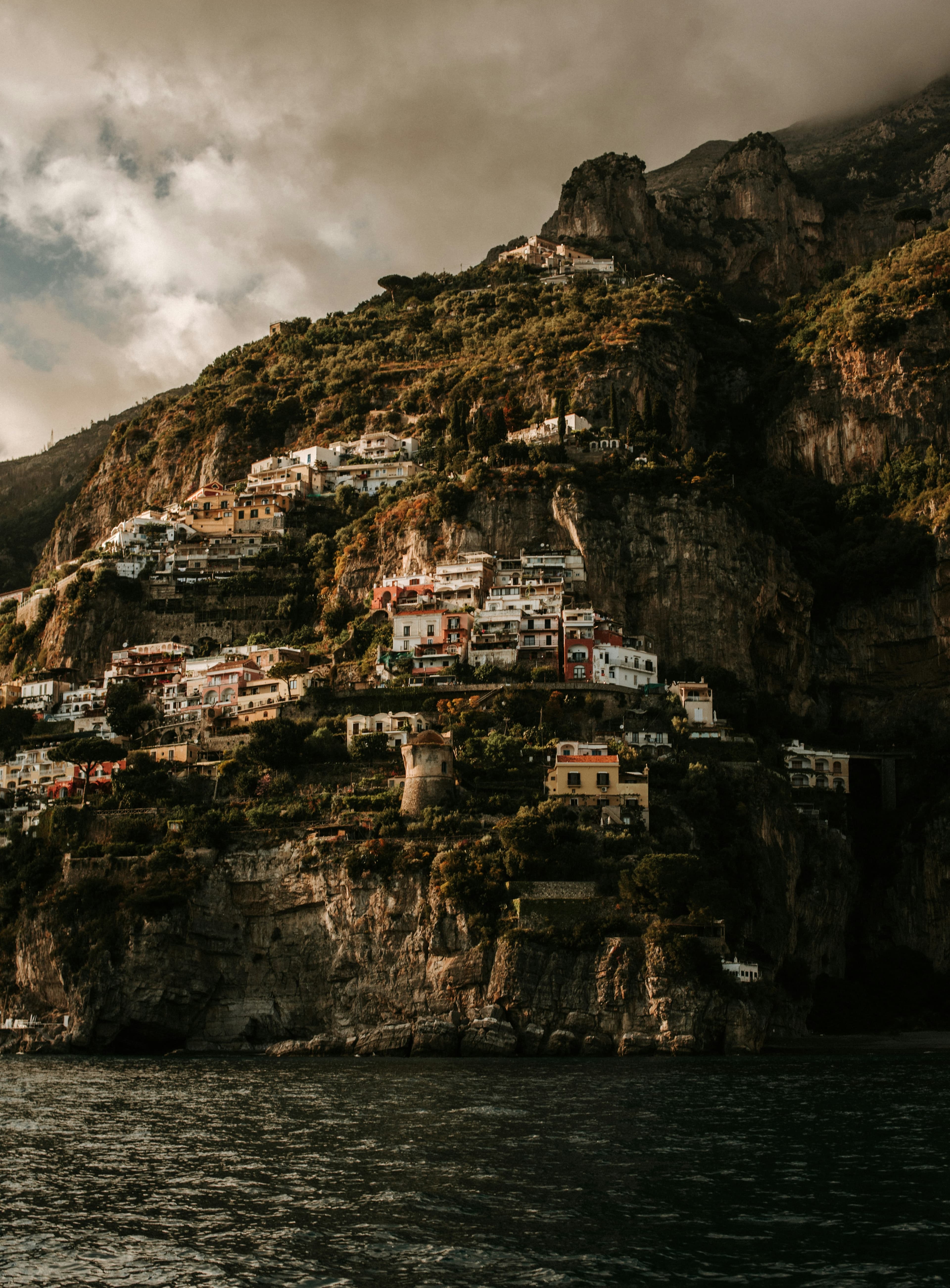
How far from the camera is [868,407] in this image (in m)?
113

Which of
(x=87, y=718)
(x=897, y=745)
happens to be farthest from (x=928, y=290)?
(x=87, y=718)

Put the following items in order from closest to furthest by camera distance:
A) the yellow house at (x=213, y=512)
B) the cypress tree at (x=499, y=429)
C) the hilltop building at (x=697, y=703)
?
the hilltop building at (x=697, y=703)
the cypress tree at (x=499, y=429)
the yellow house at (x=213, y=512)

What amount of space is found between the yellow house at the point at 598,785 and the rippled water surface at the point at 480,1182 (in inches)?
827

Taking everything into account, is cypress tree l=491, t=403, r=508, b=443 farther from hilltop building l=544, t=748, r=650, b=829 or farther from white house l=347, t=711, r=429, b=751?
hilltop building l=544, t=748, r=650, b=829

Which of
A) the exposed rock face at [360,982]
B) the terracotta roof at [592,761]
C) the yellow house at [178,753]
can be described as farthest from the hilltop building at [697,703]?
the yellow house at [178,753]

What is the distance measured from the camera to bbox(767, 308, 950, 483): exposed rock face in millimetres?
111000

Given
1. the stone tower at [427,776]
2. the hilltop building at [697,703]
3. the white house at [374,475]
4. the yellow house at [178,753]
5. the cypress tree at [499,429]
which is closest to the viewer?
the stone tower at [427,776]

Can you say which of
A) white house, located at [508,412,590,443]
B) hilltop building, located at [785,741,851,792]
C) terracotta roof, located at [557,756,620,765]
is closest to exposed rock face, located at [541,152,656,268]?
white house, located at [508,412,590,443]

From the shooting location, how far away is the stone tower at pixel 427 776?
6888cm

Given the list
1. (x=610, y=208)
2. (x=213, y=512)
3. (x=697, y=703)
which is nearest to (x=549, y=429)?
(x=213, y=512)

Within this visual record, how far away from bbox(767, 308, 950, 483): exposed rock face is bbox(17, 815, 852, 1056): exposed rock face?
4872 centimetres

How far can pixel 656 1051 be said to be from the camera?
57719 millimetres

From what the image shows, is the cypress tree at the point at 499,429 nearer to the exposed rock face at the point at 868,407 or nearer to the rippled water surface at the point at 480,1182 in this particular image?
the exposed rock face at the point at 868,407

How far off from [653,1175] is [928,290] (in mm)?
102447
